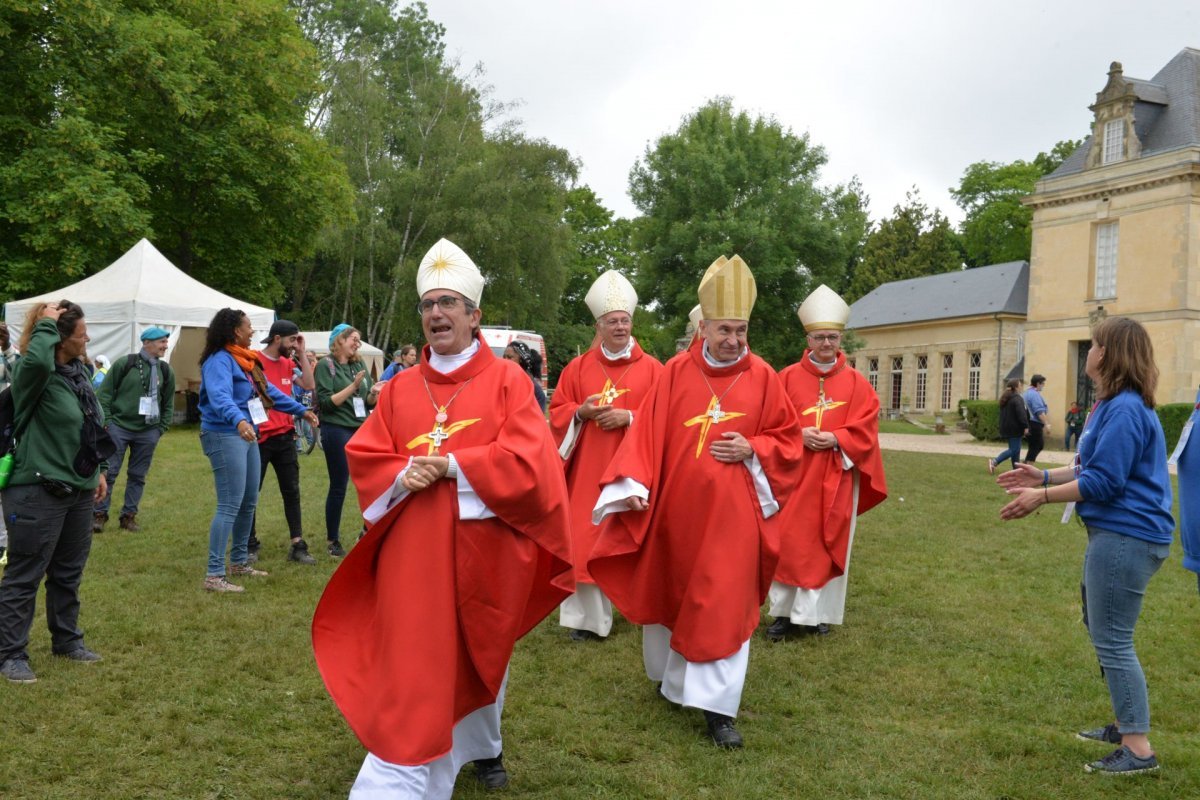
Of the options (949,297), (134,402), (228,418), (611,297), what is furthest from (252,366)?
(949,297)

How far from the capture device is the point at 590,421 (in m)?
7.14

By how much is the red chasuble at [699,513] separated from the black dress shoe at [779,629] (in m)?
1.83

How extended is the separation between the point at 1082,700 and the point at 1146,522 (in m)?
1.76

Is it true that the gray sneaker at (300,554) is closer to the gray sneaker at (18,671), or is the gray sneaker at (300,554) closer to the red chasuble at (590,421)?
the red chasuble at (590,421)

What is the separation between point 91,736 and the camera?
463 cm

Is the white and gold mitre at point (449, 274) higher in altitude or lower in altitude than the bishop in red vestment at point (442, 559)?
higher

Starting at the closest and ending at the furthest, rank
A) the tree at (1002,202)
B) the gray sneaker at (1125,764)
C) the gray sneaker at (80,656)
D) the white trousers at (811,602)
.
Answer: the gray sneaker at (1125,764), the gray sneaker at (80,656), the white trousers at (811,602), the tree at (1002,202)

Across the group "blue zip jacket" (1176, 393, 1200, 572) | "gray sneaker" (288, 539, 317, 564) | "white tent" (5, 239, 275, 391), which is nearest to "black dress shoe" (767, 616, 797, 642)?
"blue zip jacket" (1176, 393, 1200, 572)

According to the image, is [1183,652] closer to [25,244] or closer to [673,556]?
[673,556]

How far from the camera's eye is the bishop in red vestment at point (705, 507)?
5.04 meters

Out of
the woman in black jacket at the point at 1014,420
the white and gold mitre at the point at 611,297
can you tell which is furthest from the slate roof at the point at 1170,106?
the white and gold mitre at the point at 611,297

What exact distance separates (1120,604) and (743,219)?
116ft

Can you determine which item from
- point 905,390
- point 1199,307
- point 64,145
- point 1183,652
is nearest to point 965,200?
point 905,390

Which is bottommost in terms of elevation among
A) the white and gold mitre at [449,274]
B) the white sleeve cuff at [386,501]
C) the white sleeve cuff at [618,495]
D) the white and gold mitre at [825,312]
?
the white sleeve cuff at [618,495]
